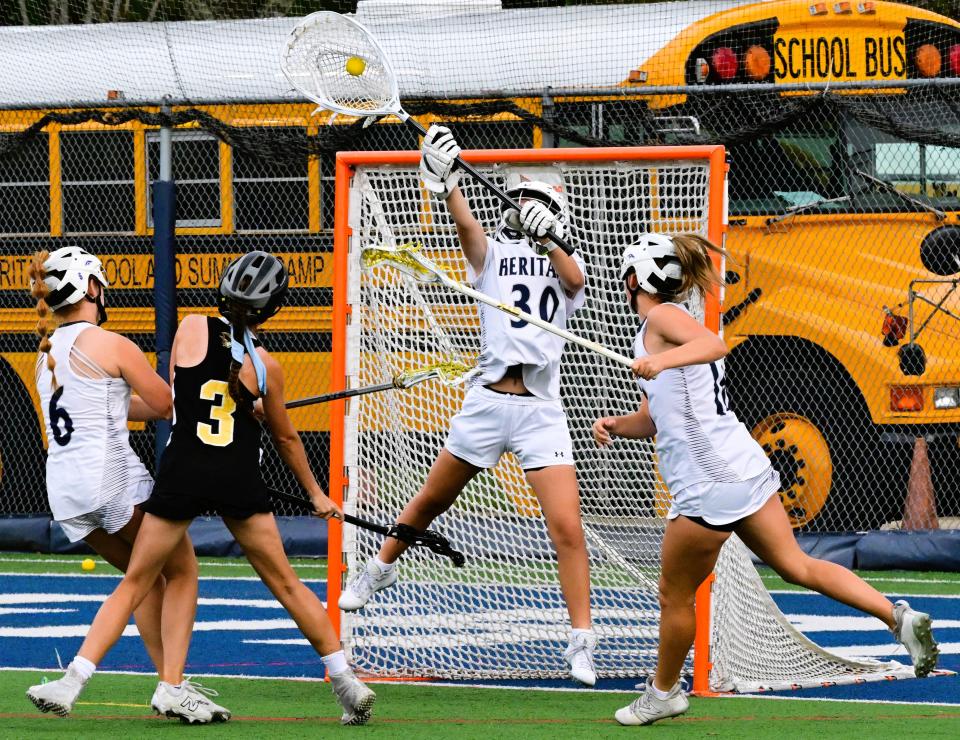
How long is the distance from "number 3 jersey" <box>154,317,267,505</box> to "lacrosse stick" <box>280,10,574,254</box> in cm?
135

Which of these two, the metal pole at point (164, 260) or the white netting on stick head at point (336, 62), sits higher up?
the white netting on stick head at point (336, 62)

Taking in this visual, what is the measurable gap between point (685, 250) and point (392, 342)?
198 cm

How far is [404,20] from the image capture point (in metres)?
12.1

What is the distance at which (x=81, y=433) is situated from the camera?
6277 mm

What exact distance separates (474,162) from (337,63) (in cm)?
75

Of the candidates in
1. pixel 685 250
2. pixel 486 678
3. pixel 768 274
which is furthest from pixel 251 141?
pixel 685 250

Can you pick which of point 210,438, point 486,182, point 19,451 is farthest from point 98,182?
point 210,438

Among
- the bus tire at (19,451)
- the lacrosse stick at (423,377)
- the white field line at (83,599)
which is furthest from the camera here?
the bus tire at (19,451)

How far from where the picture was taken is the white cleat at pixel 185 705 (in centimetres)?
605

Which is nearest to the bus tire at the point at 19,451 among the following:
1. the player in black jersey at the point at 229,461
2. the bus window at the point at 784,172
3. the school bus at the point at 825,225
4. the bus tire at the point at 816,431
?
the school bus at the point at 825,225

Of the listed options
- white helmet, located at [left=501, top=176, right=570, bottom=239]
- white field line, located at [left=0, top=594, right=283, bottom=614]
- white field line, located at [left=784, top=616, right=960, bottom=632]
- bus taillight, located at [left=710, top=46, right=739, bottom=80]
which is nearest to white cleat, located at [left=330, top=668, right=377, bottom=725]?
white helmet, located at [left=501, top=176, right=570, bottom=239]

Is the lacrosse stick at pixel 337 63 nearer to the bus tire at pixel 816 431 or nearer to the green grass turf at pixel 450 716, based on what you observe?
the green grass turf at pixel 450 716

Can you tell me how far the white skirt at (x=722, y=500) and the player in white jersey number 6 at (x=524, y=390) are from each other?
814mm

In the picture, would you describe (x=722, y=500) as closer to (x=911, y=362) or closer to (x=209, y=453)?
(x=209, y=453)
